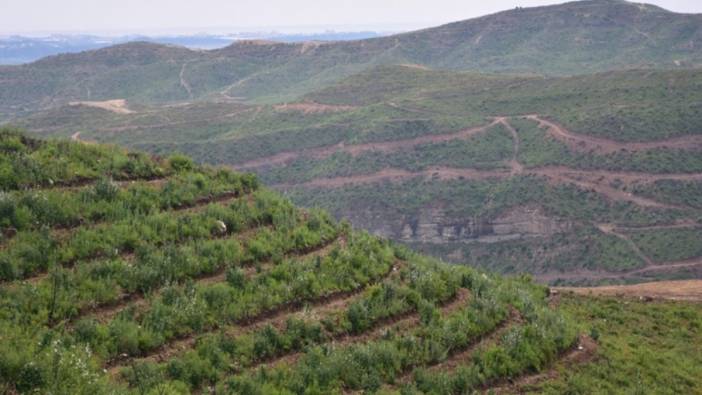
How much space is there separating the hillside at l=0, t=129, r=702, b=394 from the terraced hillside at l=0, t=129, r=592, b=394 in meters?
0.03

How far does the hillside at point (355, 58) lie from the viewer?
115 metres

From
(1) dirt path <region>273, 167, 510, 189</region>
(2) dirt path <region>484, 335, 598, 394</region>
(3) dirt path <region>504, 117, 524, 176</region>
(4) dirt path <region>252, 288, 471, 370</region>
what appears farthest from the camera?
(1) dirt path <region>273, 167, 510, 189</region>

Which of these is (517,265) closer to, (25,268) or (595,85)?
(595,85)

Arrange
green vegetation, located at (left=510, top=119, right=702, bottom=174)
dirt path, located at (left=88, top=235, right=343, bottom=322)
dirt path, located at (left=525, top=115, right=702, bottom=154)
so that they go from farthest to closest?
dirt path, located at (left=525, top=115, right=702, bottom=154) < green vegetation, located at (left=510, top=119, right=702, bottom=174) < dirt path, located at (left=88, top=235, right=343, bottom=322)

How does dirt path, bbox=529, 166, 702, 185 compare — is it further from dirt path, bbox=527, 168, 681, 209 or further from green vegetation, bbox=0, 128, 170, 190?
green vegetation, bbox=0, 128, 170, 190

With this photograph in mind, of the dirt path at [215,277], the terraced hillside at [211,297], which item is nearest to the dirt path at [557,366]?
the terraced hillside at [211,297]

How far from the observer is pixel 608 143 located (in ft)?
181

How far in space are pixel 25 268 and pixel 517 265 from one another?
38067 millimetres

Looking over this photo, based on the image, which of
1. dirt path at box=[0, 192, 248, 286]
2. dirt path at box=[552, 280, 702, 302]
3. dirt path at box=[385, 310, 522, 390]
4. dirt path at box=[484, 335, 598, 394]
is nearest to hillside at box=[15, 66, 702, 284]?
dirt path at box=[552, 280, 702, 302]

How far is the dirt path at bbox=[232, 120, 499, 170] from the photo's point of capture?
2456 inches

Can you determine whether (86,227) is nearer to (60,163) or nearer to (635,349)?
(60,163)

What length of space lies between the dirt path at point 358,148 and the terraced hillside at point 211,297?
1873 inches

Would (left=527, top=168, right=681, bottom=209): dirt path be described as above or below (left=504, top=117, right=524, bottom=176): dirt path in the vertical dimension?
below

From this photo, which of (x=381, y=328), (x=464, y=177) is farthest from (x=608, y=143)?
(x=381, y=328)
